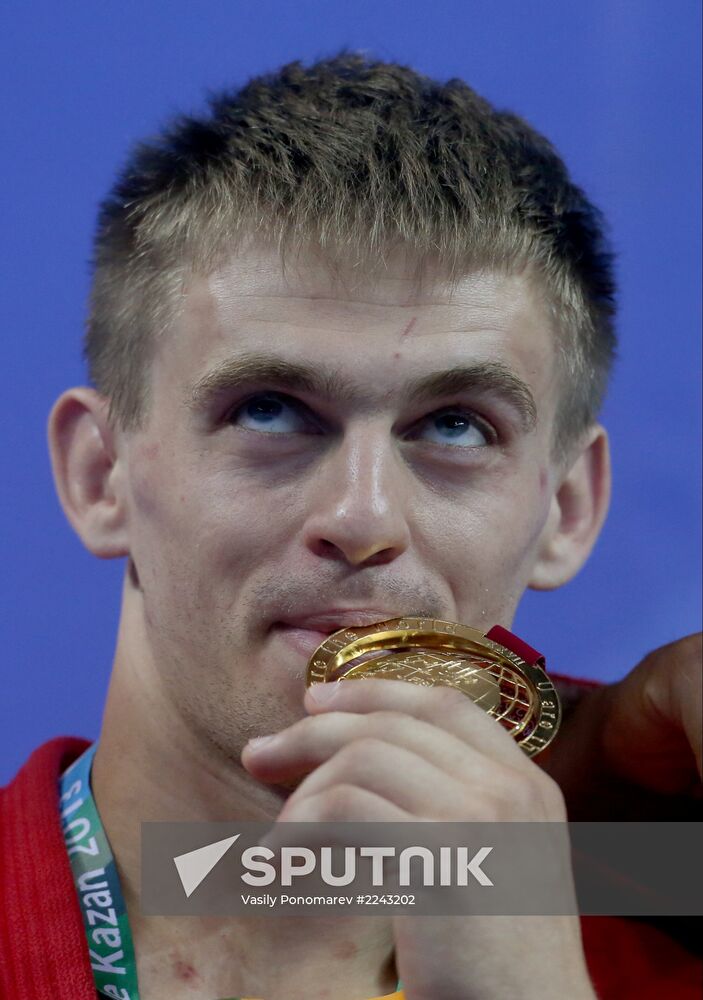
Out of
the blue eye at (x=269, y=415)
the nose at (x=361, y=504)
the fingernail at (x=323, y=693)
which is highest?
the blue eye at (x=269, y=415)

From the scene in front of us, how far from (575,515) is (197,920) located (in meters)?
1.04

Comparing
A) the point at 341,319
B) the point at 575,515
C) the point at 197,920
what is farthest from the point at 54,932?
the point at 575,515

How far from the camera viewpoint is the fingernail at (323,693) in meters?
1.54

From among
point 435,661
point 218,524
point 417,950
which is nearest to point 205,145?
point 218,524

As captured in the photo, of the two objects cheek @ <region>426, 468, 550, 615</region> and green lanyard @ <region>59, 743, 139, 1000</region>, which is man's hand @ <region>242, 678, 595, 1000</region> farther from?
green lanyard @ <region>59, 743, 139, 1000</region>

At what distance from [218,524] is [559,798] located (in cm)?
71

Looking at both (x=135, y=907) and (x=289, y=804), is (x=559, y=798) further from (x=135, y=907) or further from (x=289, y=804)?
(x=135, y=907)

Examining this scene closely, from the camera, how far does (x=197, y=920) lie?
2.10 m

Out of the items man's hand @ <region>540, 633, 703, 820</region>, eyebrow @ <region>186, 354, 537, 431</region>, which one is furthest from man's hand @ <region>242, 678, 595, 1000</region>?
man's hand @ <region>540, 633, 703, 820</region>

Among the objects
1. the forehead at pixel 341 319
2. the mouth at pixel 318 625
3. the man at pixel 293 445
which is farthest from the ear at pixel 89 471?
the mouth at pixel 318 625

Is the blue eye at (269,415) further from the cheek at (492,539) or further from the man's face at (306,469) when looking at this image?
the cheek at (492,539)

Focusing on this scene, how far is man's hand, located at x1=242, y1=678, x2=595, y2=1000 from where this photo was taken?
142 centimetres

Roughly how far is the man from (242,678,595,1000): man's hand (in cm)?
32

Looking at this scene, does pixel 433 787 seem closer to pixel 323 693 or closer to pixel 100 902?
pixel 323 693
